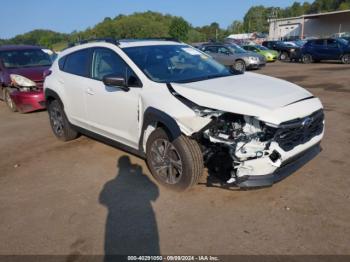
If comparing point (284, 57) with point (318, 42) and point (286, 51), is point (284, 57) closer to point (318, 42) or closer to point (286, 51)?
point (286, 51)

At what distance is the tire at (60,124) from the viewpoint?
247 inches

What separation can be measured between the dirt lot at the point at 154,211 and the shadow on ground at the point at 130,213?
0.01 meters

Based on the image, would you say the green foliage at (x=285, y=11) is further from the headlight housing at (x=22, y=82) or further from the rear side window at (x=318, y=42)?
the headlight housing at (x=22, y=82)

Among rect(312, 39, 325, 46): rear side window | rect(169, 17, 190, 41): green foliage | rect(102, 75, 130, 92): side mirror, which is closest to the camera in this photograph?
rect(102, 75, 130, 92): side mirror

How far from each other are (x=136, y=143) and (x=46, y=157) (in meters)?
2.08

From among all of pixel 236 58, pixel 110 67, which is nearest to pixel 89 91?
pixel 110 67

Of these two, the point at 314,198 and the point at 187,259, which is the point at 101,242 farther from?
the point at 314,198

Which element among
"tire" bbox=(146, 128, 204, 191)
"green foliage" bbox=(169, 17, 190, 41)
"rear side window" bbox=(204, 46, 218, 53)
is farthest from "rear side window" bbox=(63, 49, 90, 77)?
"green foliage" bbox=(169, 17, 190, 41)

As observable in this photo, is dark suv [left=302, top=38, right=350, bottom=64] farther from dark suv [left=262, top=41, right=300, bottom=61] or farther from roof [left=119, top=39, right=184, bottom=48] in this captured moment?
roof [left=119, top=39, right=184, bottom=48]

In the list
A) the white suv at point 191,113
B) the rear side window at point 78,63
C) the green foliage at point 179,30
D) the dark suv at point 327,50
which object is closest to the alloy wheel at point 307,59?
the dark suv at point 327,50

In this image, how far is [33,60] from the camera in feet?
33.3

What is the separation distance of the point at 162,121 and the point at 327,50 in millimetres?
21336

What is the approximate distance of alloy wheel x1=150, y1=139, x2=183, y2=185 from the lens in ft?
13.7

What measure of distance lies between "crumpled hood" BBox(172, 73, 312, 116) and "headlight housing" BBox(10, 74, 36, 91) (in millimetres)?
6007
